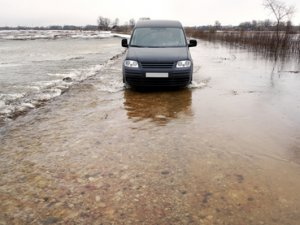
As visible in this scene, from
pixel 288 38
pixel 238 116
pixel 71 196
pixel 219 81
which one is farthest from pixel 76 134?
pixel 288 38

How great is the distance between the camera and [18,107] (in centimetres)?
721

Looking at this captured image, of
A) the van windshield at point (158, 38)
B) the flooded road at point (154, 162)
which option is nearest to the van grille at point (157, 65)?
the flooded road at point (154, 162)

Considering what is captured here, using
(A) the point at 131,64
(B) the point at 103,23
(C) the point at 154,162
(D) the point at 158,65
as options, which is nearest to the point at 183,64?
(D) the point at 158,65

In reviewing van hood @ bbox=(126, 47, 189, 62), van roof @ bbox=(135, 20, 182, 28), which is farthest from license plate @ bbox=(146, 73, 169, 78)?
van roof @ bbox=(135, 20, 182, 28)

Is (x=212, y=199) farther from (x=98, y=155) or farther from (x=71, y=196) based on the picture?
(x=98, y=155)

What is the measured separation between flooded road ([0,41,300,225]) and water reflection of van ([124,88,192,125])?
24 mm

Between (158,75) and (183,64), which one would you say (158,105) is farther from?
(183,64)

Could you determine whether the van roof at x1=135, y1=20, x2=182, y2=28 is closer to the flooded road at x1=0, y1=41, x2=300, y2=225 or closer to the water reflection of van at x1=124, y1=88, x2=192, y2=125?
the water reflection of van at x1=124, y1=88, x2=192, y2=125

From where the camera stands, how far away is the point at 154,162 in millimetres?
4207

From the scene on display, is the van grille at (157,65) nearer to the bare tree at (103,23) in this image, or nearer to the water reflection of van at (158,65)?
the water reflection of van at (158,65)

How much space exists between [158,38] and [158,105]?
3.03m

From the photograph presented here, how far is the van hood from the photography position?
323 inches

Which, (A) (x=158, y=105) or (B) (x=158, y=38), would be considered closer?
(A) (x=158, y=105)

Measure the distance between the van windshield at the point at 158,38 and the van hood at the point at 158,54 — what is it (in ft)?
1.39
